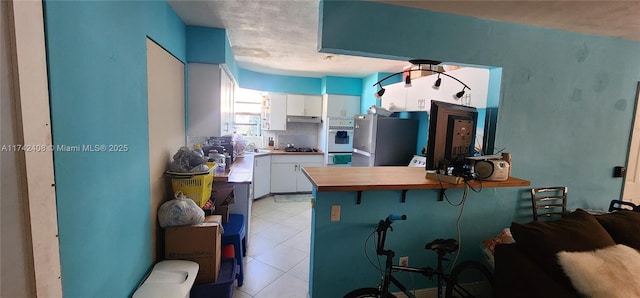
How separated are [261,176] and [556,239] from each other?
4092 mm

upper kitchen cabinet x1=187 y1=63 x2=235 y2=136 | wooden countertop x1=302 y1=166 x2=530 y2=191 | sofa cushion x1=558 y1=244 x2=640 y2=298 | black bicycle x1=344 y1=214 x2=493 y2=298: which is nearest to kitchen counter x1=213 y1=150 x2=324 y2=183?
upper kitchen cabinet x1=187 y1=63 x2=235 y2=136

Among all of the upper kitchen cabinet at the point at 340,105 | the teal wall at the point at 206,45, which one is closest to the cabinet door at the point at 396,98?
the upper kitchen cabinet at the point at 340,105

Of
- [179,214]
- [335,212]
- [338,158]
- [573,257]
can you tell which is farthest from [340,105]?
[573,257]

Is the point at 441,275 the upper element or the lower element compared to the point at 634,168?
lower

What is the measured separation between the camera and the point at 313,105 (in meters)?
5.56

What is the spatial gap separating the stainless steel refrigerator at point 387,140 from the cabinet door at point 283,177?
164cm

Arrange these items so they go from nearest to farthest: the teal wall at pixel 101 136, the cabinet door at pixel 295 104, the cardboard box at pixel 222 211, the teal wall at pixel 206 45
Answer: the teal wall at pixel 101 136 → the cardboard box at pixel 222 211 → the teal wall at pixel 206 45 → the cabinet door at pixel 295 104

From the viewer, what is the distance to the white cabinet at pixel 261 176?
4711 millimetres

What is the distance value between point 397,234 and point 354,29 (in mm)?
1607

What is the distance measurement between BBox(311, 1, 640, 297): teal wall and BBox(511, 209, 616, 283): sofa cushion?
59cm

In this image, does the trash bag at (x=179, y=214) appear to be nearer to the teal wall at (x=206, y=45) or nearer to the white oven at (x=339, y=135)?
the teal wall at (x=206, y=45)

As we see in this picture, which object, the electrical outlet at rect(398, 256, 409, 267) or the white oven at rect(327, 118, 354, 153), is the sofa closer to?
the electrical outlet at rect(398, 256, 409, 267)

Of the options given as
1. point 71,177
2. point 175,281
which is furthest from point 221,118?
point 71,177

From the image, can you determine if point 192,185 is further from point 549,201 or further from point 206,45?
point 549,201
